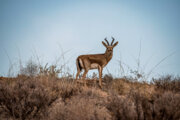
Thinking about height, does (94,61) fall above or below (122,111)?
above

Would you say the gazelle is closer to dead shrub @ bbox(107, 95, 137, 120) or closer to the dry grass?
the dry grass

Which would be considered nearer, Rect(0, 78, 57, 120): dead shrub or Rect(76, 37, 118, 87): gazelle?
Rect(0, 78, 57, 120): dead shrub

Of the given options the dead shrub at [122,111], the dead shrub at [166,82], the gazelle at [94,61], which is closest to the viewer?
the dead shrub at [122,111]

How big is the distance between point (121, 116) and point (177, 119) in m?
0.83

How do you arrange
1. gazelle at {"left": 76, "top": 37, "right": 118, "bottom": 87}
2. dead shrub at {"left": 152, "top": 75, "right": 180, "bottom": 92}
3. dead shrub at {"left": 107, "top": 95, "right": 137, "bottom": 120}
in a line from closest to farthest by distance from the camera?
dead shrub at {"left": 107, "top": 95, "right": 137, "bottom": 120} < dead shrub at {"left": 152, "top": 75, "right": 180, "bottom": 92} < gazelle at {"left": 76, "top": 37, "right": 118, "bottom": 87}

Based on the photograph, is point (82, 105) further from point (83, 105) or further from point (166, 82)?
point (166, 82)

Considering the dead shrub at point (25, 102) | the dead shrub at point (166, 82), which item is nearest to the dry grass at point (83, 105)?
the dead shrub at point (25, 102)

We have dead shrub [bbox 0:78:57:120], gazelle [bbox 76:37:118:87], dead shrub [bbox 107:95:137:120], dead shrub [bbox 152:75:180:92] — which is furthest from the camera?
gazelle [bbox 76:37:118:87]

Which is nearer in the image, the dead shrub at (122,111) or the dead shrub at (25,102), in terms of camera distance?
the dead shrub at (122,111)

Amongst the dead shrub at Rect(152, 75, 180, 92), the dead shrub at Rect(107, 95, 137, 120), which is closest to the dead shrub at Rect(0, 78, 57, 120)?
the dead shrub at Rect(107, 95, 137, 120)

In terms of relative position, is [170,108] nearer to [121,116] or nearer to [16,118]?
[121,116]

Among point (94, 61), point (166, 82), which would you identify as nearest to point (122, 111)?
point (166, 82)

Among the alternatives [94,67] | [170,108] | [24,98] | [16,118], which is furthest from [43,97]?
[94,67]

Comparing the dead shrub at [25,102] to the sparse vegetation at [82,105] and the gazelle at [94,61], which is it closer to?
the sparse vegetation at [82,105]
